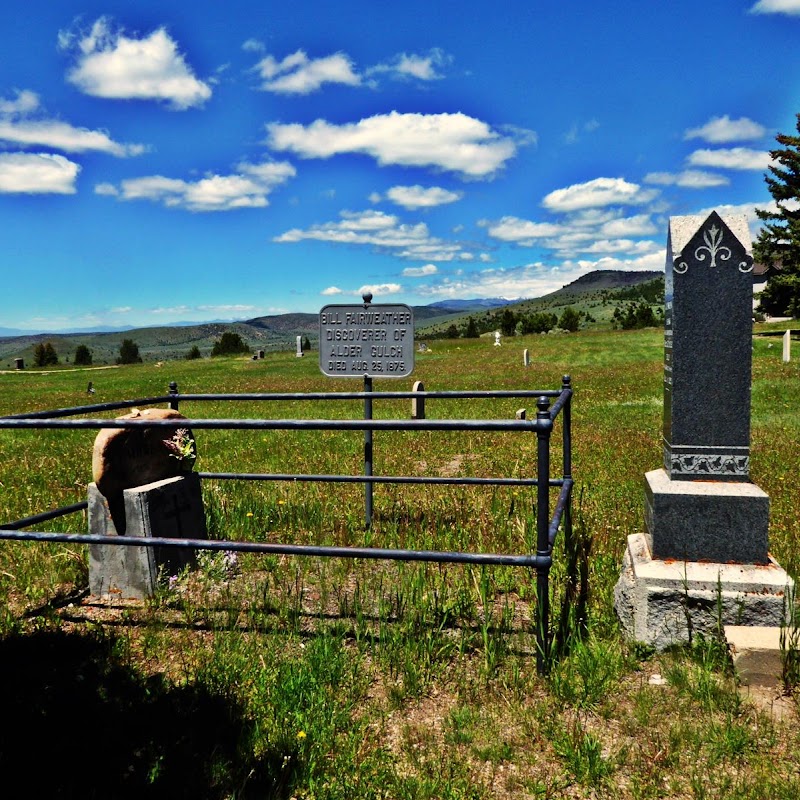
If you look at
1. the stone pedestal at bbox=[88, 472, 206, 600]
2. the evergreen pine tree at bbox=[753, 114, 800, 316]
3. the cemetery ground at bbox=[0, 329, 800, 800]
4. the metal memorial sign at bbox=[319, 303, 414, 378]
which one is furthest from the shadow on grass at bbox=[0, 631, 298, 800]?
the evergreen pine tree at bbox=[753, 114, 800, 316]

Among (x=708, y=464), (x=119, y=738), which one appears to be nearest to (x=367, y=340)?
(x=708, y=464)

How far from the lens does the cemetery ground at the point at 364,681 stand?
2602mm

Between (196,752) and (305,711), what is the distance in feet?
1.67

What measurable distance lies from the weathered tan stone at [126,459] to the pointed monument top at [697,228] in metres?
3.57

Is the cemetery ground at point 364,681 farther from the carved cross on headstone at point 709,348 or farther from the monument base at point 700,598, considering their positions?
the carved cross on headstone at point 709,348

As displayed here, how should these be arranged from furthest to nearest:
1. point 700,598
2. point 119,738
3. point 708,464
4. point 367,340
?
point 367,340 → point 708,464 → point 700,598 → point 119,738

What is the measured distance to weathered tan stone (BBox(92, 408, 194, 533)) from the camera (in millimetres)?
4434

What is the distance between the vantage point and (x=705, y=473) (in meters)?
3.81

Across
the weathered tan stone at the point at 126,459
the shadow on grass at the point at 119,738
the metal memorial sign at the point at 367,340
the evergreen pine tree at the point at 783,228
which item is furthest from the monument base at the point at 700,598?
the evergreen pine tree at the point at 783,228

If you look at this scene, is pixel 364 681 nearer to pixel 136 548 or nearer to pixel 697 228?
pixel 136 548

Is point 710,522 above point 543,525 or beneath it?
beneath

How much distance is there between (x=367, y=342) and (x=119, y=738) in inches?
152

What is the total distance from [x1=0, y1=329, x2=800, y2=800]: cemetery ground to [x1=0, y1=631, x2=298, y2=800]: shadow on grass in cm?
1

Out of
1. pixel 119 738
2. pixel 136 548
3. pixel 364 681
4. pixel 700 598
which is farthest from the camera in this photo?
pixel 136 548
